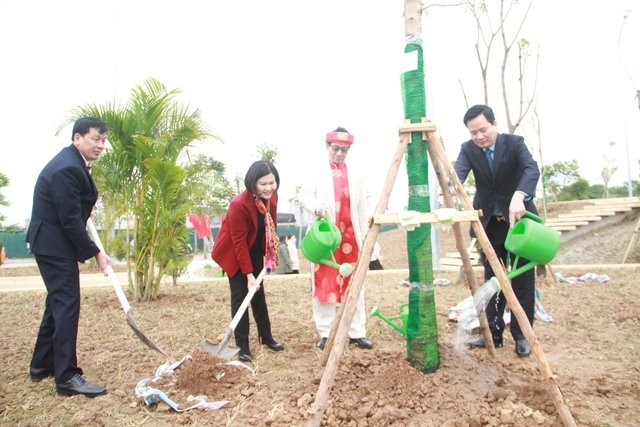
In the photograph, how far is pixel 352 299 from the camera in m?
2.43

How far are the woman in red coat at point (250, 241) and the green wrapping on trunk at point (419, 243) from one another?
3.53 feet

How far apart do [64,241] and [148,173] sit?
2.90 meters

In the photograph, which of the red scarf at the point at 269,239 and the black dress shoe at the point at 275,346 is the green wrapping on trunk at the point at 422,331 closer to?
the red scarf at the point at 269,239

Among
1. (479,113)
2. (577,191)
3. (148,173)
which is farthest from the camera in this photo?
(577,191)

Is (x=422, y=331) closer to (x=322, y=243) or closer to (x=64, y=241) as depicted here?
(x=322, y=243)

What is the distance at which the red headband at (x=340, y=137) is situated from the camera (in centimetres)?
354

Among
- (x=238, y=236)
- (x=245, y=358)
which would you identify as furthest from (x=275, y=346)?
(x=238, y=236)

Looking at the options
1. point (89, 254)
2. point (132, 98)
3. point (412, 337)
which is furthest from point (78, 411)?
point (132, 98)

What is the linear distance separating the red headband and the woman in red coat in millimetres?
505

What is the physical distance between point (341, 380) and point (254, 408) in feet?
1.79

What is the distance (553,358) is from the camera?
3465 millimetres

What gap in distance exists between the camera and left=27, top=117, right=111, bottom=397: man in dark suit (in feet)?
9.52

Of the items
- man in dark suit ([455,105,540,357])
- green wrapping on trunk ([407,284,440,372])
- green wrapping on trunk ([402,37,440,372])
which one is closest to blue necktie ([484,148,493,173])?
man in dark suit ([455,105,540,357])

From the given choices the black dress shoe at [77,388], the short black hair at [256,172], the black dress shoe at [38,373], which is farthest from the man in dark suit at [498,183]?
the black dress shoe at [38,373]
